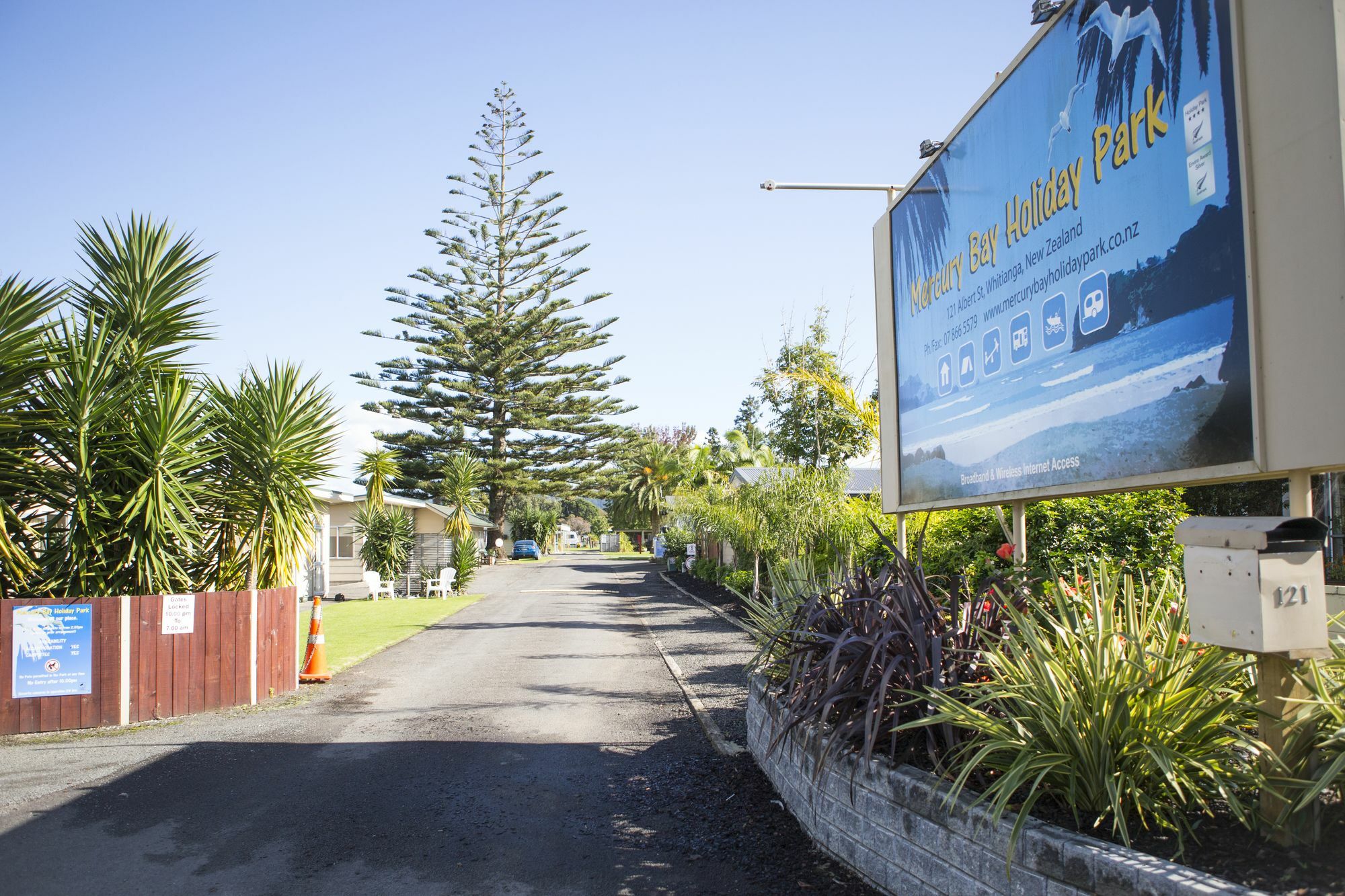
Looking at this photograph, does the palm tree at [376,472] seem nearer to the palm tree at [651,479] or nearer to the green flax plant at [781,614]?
the green flax plant at [781,614]

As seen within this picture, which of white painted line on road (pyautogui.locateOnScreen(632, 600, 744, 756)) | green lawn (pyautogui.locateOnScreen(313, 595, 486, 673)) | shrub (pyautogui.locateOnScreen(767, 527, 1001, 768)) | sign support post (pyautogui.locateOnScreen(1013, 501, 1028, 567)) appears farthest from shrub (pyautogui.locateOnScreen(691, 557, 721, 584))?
shrub (pyautogui.locateOnScreen(767, 527, 1001, 768))

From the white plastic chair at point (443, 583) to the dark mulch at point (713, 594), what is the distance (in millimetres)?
7475

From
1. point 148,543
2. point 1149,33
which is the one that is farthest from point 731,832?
point 148,543

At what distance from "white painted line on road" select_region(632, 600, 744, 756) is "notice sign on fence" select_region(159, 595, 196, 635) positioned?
5.41 m

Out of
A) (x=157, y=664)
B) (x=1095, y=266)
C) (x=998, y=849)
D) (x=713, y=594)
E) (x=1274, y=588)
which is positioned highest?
(x=1095, y=266)

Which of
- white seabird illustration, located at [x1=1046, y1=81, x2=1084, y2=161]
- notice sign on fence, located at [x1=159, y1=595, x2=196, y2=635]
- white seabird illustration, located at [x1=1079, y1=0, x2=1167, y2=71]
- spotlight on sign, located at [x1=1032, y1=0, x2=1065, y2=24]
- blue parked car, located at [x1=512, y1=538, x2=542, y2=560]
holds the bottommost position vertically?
blue parked car, located at [x1=512, y1=538, x2=542, y2=560]

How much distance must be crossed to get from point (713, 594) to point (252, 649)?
55.6 ft

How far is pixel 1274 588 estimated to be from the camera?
3248 millimetres

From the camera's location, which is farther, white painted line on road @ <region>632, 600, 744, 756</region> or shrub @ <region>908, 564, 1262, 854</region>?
white painted line on road @ <region>632, 600, 744, 756</region>

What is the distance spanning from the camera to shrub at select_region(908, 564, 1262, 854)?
11.8 feet

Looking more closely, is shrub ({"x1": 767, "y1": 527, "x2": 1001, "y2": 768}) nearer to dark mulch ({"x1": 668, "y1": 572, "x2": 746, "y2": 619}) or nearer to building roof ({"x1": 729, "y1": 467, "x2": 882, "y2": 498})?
dark mulch ({"x1": 668, "y1": 572, "x2": 746, "y2": 619})

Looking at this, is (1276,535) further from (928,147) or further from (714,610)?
(714,610)

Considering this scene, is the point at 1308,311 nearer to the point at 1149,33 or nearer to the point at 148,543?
the point at 1149,33

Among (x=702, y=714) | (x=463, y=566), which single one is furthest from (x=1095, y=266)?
(x=463, y=566)
